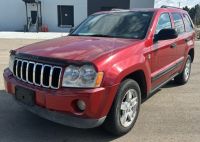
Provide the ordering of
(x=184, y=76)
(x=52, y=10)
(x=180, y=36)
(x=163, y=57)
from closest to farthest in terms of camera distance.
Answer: (x=163, y=57) < (x=180, y=36) < (x=184, y=76) < (x=52, y=10)

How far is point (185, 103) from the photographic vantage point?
161 inches

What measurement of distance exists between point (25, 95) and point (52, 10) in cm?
2514

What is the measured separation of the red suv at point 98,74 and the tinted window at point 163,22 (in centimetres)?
3

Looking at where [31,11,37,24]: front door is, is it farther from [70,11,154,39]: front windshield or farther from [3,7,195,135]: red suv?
[3,7,195,135]: red suv

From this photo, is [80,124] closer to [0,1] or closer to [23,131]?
[23,131]

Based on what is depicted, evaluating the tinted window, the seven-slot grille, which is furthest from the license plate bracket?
the tinted window

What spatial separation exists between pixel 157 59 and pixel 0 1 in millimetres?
27259

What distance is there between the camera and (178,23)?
15.2 ft

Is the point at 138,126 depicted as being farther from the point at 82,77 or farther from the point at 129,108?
the point at 82,77

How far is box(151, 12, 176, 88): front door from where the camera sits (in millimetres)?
3453

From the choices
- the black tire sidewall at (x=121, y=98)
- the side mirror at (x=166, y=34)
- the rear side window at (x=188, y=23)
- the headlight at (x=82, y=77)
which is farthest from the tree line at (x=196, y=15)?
the headlight at (x=82, y=77)

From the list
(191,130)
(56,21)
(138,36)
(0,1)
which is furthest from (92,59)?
(0,1)

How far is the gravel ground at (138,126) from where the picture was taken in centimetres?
285

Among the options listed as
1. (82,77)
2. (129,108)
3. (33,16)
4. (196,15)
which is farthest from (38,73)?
(196,15)
